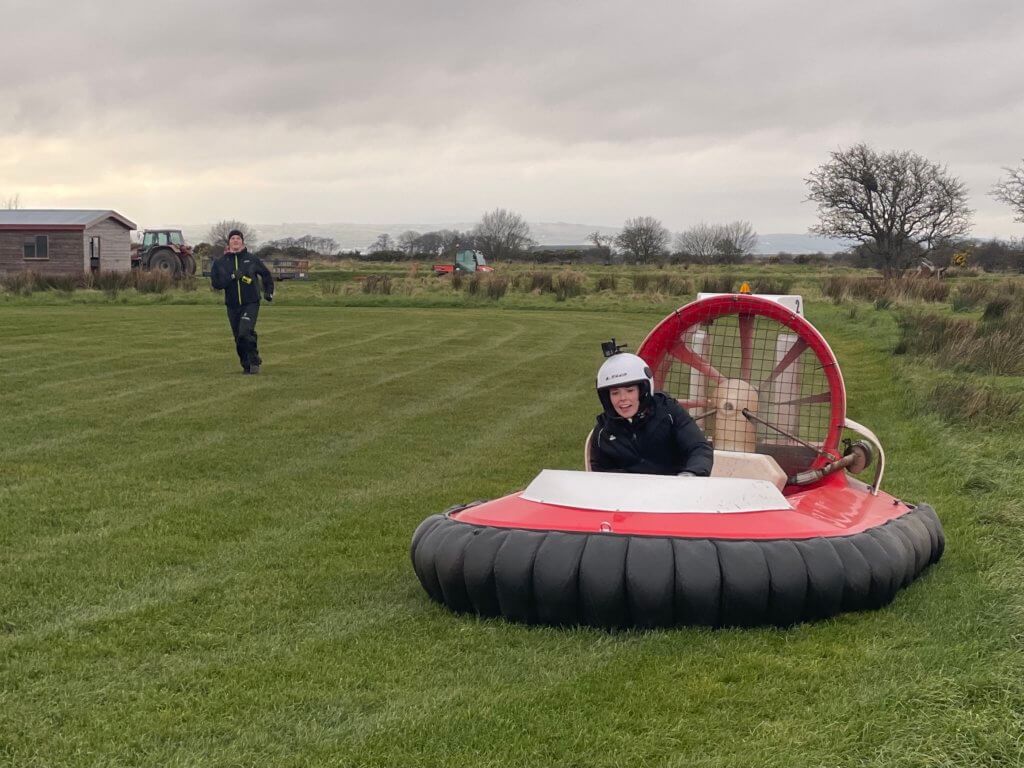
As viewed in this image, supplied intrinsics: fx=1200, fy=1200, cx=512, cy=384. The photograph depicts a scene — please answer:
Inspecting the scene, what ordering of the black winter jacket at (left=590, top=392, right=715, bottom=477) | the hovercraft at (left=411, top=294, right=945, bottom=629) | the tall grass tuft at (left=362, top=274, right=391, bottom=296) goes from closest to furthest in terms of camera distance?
the hovercraft at (left=411, top=294, right=945, bottom=629) < the black winter jacket at (left=590, top=392, right=715, bottom=477) < the tall grass tuft at (left=362, top=274, right=391, bottom=296)

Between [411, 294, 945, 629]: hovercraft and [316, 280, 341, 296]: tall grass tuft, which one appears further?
[316, 280, 341, 296]: tall grass tuft

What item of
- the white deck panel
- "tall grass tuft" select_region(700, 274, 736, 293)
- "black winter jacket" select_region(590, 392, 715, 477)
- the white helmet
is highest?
the white helmet

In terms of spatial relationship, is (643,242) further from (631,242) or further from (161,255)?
(161,255)

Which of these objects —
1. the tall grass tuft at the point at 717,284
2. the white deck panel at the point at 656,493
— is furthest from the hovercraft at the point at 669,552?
the tall grass tuft at the point at 717,284

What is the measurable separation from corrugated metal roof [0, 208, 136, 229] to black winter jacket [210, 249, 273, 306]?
25908mm

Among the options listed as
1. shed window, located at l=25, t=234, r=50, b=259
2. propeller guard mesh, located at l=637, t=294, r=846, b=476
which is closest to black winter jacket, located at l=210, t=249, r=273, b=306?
propeller guard mesh, located at l=637, t=294, r=846, b=476

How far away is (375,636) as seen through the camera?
414 centimetres

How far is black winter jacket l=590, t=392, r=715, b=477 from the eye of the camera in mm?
5039

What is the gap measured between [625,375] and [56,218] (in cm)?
3583

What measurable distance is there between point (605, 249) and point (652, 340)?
5983 cm

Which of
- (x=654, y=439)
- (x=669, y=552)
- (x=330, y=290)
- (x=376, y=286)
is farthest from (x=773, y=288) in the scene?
(x=669, y=552)

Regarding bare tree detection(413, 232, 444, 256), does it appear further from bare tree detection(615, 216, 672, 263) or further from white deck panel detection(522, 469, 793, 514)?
white deck panel detection(522, 469, 793, 514)

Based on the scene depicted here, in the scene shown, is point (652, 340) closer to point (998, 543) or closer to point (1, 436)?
point (998, 543)

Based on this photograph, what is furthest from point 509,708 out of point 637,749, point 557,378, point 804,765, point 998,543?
point 557,378
